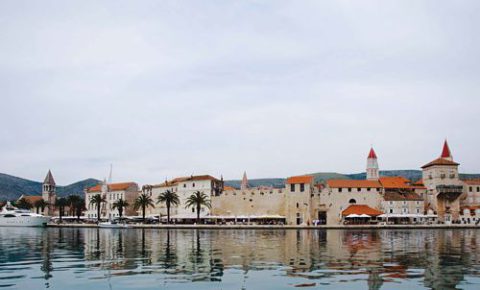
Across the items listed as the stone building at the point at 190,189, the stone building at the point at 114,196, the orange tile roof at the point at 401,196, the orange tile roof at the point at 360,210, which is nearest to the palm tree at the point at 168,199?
the stone building at the point at 190,189

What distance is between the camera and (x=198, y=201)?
8500 centimetres

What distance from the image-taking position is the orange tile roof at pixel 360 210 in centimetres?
8188

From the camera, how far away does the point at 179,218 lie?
93125mm

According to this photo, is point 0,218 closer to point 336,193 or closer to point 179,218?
point 179,218

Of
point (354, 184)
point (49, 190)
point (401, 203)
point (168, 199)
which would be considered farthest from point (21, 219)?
point (401, 203)

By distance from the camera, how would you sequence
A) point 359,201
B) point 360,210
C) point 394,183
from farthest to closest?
point 394,183 < point 359,201 < point 360,210

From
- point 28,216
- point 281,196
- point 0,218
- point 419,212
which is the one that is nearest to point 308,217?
point 281,196

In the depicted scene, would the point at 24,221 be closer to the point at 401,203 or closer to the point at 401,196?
the point at 401,203

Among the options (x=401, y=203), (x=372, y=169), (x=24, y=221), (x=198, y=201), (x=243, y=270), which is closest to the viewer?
(x=243, y=270)

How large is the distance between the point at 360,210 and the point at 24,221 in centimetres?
5774

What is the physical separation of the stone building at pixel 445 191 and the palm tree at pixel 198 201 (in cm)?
3751

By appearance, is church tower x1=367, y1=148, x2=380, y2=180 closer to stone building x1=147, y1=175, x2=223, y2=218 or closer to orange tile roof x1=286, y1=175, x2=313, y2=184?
orange tile roof x1=286, y1=175, x2=313, y2=184

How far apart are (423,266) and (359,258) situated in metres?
3.98

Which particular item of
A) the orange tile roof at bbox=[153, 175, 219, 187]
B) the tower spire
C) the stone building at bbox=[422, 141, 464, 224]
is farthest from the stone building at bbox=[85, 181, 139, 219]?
the tower spire
